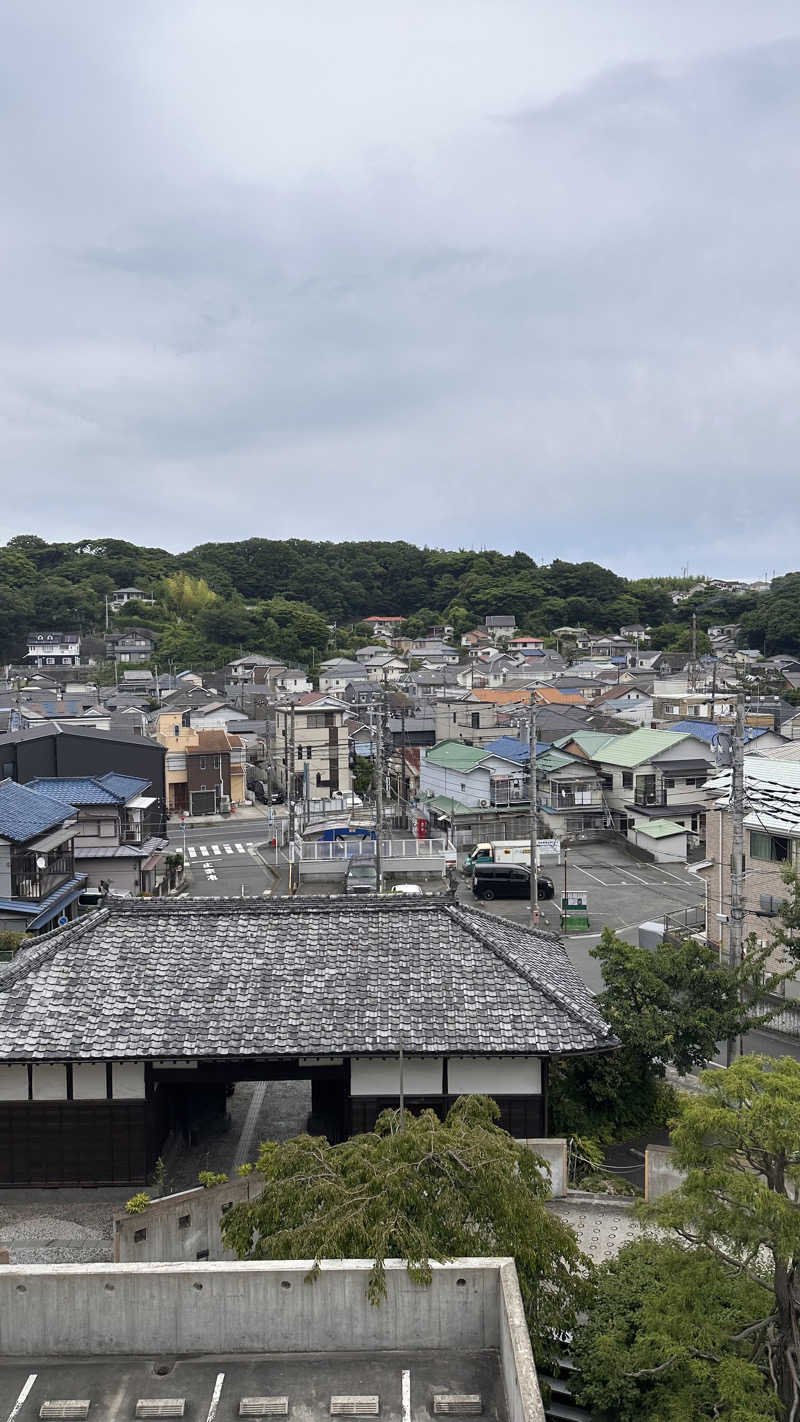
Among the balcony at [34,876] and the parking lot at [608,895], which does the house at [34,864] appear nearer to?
the balcony at [34,876]

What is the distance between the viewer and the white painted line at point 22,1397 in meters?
6.84

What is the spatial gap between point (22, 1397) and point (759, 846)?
2245cm

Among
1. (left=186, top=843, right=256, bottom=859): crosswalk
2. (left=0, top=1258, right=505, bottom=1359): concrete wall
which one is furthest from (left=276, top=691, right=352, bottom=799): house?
(left=0, top=1258, right=505, bottom=1359): concrete wall

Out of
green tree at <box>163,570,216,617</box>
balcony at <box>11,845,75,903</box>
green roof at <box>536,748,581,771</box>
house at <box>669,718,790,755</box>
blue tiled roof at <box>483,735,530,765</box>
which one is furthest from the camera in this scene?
green tree at <box>163,570,216,617</box>

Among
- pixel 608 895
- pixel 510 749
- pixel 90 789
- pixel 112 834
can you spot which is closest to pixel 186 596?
pixel 510 749

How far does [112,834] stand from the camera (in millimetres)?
35188

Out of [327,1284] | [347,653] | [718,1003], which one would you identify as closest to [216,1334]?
[327,1284]

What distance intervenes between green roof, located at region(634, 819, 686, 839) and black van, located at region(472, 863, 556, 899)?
825 cm

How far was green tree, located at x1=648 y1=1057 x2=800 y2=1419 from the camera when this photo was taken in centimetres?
827

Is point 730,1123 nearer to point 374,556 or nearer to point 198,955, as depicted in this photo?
point 198,955

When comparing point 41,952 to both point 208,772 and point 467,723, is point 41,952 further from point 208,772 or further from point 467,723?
point 467,723

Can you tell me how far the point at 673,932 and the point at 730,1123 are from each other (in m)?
19.3

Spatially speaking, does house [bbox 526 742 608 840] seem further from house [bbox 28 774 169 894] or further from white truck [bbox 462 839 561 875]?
house [bbox 28 774 169 894]

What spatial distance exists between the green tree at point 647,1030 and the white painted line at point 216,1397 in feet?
32.9
